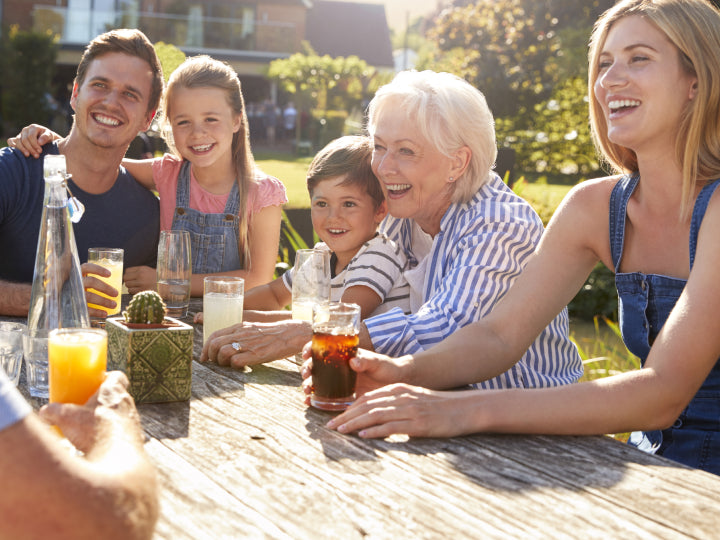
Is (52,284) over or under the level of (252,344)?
over

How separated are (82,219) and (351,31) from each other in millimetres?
42302

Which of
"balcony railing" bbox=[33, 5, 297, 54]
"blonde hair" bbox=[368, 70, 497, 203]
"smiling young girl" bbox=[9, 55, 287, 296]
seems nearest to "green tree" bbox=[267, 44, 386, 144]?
"balcony railing" bbox=[33, 5, 297, 54]

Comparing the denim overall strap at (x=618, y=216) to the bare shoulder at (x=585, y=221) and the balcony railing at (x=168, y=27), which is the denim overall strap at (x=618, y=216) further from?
the balcony railing at (x=168, y=27)

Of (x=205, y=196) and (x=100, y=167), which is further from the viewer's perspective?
(x=205, y=196)

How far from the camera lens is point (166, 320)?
5.97 feet

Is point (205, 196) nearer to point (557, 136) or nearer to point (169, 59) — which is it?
point (169, 59)

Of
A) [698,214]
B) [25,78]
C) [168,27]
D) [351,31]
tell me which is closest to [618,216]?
[698,214]

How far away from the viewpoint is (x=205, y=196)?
352 cm

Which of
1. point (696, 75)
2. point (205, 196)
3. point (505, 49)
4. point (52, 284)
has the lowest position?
point (52, 284)

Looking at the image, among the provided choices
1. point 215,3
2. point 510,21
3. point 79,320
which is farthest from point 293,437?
point 215,3

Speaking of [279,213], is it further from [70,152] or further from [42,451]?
[42,451]

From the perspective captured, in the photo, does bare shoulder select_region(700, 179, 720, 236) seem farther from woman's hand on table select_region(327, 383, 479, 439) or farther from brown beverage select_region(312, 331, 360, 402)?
brown beverage select_region(312, 331, 360, 402)

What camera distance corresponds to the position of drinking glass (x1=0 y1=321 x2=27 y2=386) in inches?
72.8

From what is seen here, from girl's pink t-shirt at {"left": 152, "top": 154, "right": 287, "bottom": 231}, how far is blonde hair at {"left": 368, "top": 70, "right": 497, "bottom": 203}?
941mm
